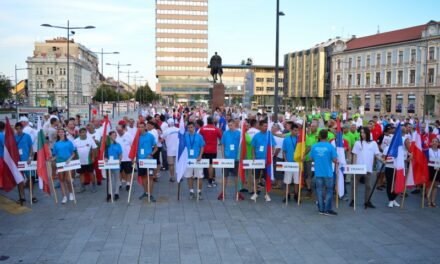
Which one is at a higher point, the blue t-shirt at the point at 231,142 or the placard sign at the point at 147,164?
the blue t-shirt at the point at 231,142

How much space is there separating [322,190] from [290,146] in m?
1.65

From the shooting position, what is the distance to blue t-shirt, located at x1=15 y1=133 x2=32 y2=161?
10.7 meters

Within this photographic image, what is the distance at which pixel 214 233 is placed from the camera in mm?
7777

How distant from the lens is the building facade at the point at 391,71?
214 feet

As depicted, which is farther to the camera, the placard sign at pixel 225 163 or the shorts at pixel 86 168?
the shorts at pixel 86 168

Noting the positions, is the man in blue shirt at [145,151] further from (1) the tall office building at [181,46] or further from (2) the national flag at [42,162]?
(1) the tall office building at [181,46]

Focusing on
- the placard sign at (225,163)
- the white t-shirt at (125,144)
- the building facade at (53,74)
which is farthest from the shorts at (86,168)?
the building facade at (53,74)

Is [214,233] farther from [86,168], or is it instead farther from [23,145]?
[23,145]

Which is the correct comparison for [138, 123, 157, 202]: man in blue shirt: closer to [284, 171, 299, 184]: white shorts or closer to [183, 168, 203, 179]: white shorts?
[183, 168, 203, 179]: white shorts

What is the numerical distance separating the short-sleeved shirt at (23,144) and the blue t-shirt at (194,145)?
161 inches

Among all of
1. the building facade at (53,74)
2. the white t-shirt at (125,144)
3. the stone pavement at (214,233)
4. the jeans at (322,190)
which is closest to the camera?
the stone pavement at (214,233)

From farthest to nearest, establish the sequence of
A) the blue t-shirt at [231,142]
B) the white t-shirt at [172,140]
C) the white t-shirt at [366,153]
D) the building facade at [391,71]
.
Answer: the building facade at [391,71] < the white t-shirt at [172,140] < the blue t-shirt at [231,142] < the white t-shirt at [366,153]

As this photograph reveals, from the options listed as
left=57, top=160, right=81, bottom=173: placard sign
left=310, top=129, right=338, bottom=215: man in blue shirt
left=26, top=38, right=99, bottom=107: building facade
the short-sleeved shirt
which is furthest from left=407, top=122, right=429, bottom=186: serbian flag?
Result: left=26, top=38, right=99, bottom=107: building facade

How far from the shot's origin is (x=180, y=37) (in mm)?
126625
